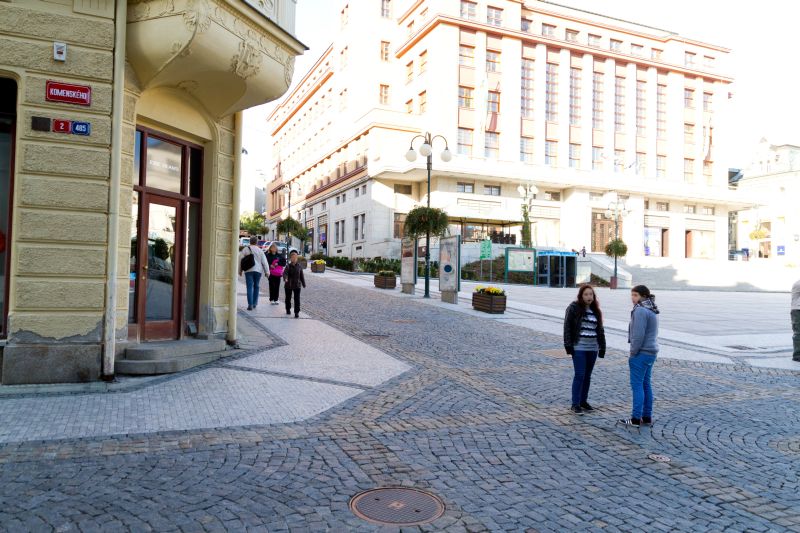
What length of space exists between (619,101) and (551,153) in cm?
1120

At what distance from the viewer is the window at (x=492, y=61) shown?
55.7 metres

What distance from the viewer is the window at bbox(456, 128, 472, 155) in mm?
53938

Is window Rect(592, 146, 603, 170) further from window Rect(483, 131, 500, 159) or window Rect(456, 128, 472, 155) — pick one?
window Rect(456, 128, 472, 155)

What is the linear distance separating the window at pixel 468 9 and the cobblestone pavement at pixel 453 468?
53355 millimetres

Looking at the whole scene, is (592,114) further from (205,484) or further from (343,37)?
(205,484)

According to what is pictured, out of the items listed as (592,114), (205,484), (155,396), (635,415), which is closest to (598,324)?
(635,415)

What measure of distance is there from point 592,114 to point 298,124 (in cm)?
4146

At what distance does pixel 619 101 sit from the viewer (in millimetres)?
62750

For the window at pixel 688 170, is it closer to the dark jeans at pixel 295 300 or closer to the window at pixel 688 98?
the window at pixel 688 98

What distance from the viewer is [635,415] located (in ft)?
19.9

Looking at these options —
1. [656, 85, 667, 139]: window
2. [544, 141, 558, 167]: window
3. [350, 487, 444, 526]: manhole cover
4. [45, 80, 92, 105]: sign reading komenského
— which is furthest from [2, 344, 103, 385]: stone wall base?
[656, 85, 667, 139]: window

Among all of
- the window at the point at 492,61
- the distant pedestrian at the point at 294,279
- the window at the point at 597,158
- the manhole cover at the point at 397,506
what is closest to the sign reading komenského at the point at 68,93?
the manhole cover at the point at 397,506

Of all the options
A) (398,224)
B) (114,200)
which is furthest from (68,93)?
(398,224)

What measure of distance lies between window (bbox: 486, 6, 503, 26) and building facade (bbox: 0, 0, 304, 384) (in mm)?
52762
